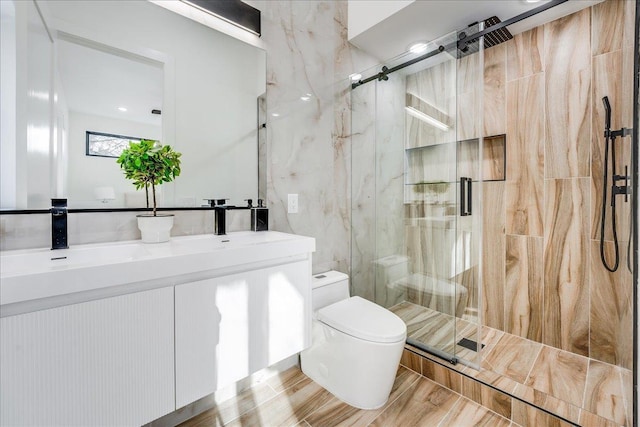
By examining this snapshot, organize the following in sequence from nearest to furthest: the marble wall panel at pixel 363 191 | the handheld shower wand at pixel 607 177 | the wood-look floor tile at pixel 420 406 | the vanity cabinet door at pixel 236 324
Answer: the vanity cabinet door at pixel 236 324 → the wood-look floor tile at pixel 420 406 → the handheld shower wand at pixel 607 177 → the marble wall panel at pixel 363 191

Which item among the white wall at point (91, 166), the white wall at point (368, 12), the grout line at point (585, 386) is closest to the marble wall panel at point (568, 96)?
the white wall at point (368, 12)

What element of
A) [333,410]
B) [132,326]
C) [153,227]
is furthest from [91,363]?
[333,410]

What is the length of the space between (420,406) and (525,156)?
6.04 feet

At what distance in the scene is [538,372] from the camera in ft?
5.52

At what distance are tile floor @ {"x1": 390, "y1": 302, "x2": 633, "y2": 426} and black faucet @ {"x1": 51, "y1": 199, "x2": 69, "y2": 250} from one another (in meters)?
1.96

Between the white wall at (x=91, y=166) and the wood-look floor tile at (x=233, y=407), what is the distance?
1.12 m

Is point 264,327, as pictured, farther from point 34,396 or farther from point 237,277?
point 34,396

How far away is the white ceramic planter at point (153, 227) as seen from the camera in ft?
Answer: 3.91

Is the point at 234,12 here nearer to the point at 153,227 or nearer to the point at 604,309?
the point at 153,227

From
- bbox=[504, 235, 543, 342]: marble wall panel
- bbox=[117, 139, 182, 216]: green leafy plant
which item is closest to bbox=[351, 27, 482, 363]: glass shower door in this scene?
bbox=[504, 235, 543, 342]: marble wall panel

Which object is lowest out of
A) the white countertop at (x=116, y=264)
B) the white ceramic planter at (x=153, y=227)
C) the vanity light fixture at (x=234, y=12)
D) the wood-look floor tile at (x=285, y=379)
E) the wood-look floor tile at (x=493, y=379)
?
the wood-look floor tile at (x=285, y=379)

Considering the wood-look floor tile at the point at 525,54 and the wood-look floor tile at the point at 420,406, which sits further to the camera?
the wood-look floor tile at the point at 525,54

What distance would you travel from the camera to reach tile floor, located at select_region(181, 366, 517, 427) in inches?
55.4

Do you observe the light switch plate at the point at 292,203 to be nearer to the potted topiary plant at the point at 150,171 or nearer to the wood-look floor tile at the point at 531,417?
the potted topiary plant at the point at 150,171
